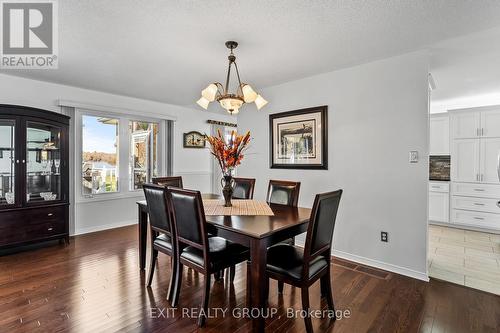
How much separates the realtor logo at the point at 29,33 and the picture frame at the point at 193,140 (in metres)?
2.68

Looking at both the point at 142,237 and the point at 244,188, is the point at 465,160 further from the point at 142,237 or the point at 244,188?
the point at 142,237

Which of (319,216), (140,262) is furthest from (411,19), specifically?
(140,262)

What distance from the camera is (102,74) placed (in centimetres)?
350

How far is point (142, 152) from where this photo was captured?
509 centimetres

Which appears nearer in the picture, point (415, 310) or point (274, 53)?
point (415, 310)

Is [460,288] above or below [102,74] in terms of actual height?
below

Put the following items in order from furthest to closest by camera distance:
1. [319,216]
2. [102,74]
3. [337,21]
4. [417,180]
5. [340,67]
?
1. [102,74]
2. [340,67]
3. [417,180]
4. [337,21]
5. [319,216]

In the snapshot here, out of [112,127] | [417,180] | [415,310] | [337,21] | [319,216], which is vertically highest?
[337,21]

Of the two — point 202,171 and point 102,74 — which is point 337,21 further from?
point 202,171

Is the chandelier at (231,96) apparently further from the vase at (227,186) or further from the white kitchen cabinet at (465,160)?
the white kitchen cabinet at (465,160)

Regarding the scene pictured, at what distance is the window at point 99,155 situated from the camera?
4.34m

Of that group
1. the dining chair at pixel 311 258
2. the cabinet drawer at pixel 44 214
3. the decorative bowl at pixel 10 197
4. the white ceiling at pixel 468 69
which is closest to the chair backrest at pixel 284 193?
the dining chair at pixel 311 258

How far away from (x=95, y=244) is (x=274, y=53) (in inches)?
138

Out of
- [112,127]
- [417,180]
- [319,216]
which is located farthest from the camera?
[112,127]
